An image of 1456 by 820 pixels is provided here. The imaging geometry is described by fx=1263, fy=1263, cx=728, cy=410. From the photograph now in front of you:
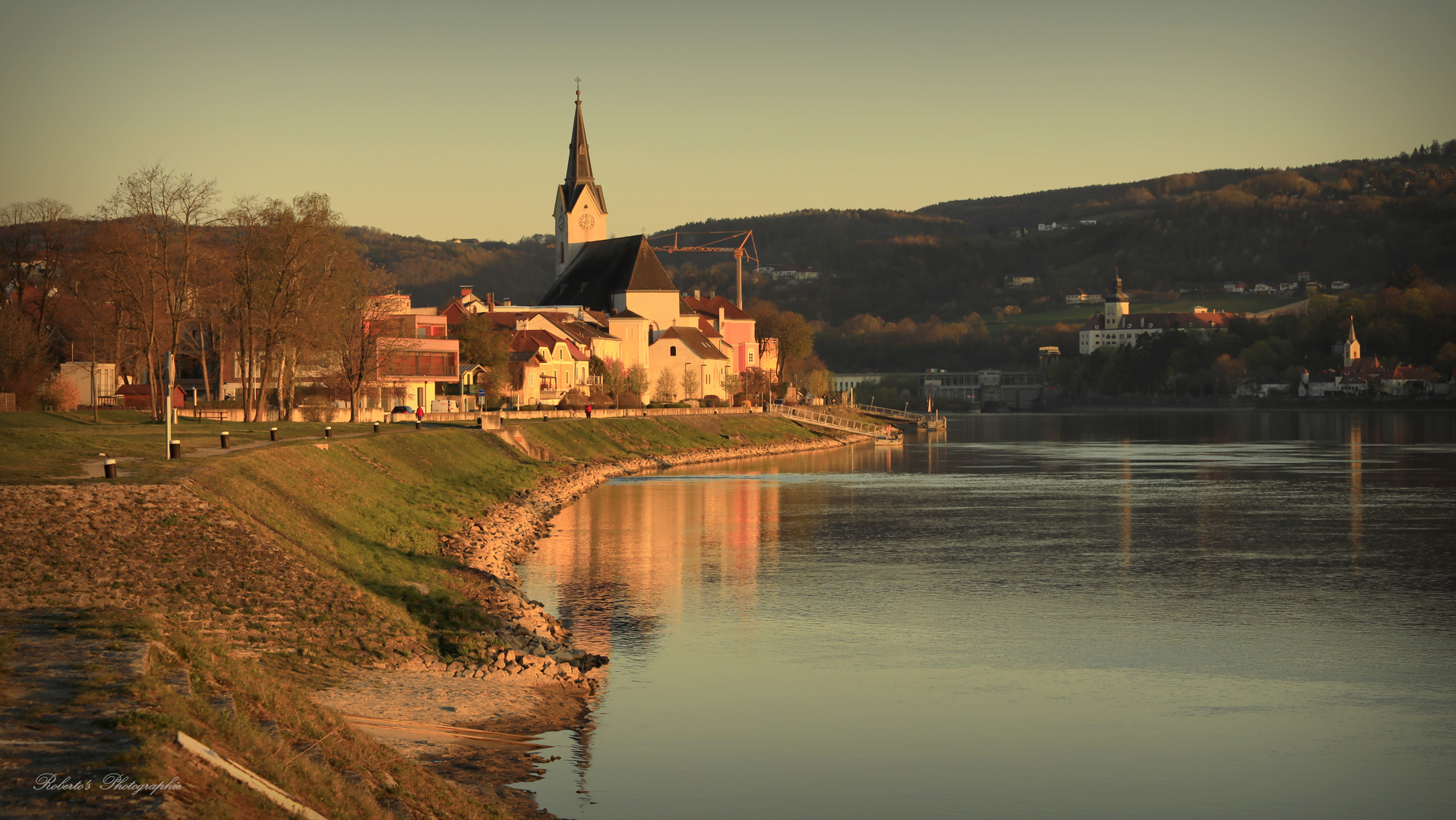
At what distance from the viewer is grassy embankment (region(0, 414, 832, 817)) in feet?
41.7

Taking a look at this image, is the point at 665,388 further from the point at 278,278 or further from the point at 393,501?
the point at 393,501

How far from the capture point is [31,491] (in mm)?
24641

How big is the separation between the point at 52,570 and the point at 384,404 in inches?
2305

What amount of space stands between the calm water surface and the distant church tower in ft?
277

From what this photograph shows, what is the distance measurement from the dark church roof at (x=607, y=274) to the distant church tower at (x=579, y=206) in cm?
235

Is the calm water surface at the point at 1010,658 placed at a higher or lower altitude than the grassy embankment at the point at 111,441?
lower

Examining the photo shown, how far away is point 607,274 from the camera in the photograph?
127 meters

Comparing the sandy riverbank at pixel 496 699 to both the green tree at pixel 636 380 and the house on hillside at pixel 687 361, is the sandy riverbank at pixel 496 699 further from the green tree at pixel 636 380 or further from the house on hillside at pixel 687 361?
the house on hillside at pixel 687 361

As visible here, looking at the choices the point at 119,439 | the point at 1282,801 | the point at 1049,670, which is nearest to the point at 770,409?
the point at 119,439

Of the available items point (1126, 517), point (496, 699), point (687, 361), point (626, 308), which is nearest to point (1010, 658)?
point (496, 699)

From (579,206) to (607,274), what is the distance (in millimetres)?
12983

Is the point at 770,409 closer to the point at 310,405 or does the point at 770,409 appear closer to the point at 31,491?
the point at 310,405

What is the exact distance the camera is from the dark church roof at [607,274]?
124 m

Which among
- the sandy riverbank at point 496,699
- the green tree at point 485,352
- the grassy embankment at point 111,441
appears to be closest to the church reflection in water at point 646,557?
the sandy riverbank at point 496,699
